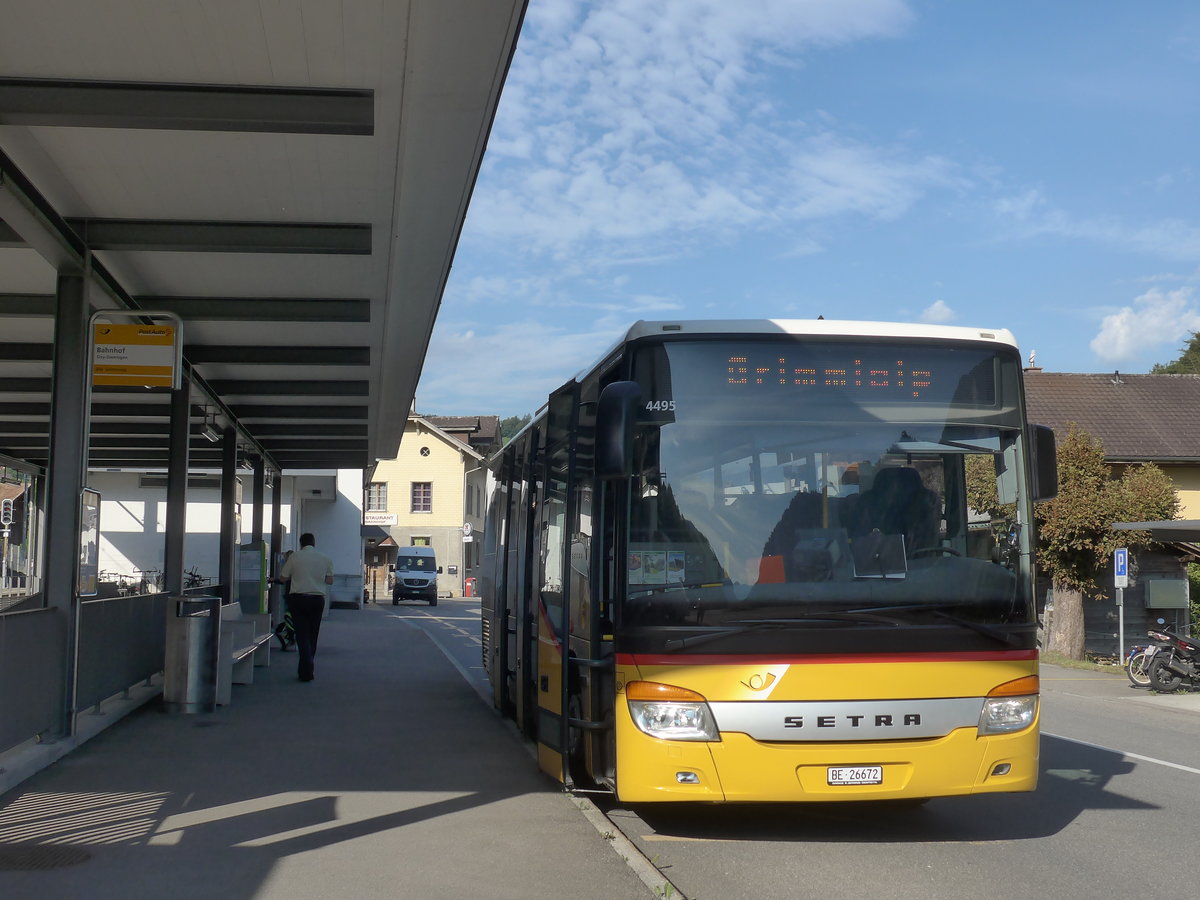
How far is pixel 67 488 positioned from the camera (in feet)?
33.0

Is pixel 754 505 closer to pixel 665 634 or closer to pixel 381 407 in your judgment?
pixel 665 634

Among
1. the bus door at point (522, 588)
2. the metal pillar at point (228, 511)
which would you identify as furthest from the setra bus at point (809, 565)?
the metal pillar at point (228, 511)

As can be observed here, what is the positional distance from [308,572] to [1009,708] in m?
11.3

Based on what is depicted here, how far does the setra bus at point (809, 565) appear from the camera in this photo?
260 inches

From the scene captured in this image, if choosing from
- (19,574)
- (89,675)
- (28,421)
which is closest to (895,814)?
(89,675)

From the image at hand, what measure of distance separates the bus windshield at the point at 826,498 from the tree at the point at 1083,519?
67.4ft

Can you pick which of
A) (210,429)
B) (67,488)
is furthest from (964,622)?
(210,429)

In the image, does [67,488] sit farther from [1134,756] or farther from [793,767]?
[1134,756]

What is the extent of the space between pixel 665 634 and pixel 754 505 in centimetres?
86

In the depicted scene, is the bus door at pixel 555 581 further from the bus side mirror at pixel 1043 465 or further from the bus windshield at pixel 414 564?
the bus windshield at pixel 414 564

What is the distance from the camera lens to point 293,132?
782 cm

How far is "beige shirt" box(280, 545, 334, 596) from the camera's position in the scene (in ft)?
53.3

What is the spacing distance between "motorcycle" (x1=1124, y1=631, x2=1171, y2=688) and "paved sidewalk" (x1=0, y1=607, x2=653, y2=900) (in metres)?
11.3

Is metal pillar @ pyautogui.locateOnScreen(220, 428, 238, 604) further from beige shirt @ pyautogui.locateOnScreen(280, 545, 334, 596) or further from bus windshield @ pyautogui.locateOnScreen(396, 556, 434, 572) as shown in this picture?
bus windshield @ pyautogui.locateOnScreen(396, 556, 434, 572)
